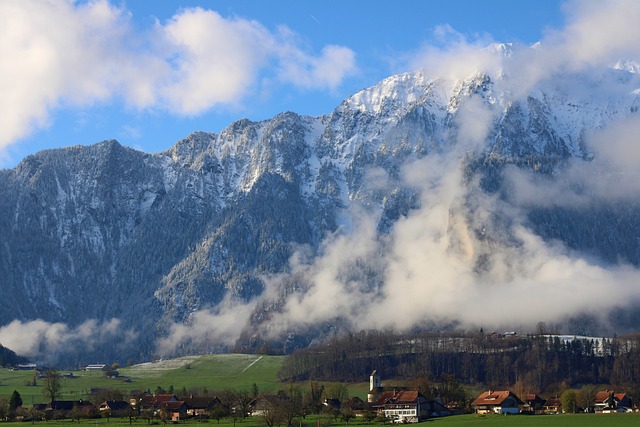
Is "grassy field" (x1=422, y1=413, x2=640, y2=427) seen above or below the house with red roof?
below

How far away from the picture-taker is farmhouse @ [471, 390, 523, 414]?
188 meters

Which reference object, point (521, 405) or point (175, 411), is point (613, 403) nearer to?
point (521, 405)

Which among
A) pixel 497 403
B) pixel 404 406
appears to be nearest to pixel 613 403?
pixel 497 403

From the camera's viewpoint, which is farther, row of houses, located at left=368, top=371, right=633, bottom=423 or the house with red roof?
row of houses, located at left=368, top=371, right=633, bottom=423

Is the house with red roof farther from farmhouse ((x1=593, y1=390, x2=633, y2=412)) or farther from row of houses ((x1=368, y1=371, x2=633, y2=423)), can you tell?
farmhouse ((x1=593, y1=390, x2=633, y2=412))

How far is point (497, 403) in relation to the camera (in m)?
189

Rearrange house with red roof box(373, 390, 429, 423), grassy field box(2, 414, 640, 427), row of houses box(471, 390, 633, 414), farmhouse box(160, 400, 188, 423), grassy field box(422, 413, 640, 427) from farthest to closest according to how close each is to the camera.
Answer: row of houses box(471, 390, 633, 414) < farmhouse box(160, 400, 188, 423) < house with red roof box(373, 390, 429, 423) < grassy field box(2, 414, 640, 427) < grassy field box(422, 413, 640, 427)

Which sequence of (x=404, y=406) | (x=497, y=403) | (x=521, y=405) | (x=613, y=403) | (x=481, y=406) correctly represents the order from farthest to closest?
(x=521, y=405)
(x=613, y=403)
(x=481, y=406)
(x=497, y=403)
(x=404, y=406)

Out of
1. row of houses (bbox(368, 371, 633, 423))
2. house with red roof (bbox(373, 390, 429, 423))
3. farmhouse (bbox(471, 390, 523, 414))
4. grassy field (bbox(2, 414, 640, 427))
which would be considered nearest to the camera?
grassy field (bbox(2, 414, 640, 427))

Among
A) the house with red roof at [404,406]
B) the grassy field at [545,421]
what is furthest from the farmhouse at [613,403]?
the grassy field at [545,421]

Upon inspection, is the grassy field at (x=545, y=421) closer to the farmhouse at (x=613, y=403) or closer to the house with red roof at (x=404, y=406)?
the house with red roof at (x=404, y=406)

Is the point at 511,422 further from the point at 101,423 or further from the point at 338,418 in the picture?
the point at 101,423

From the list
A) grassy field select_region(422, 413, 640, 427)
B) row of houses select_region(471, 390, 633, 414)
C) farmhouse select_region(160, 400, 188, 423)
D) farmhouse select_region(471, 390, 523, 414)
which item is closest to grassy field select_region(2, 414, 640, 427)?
grassy field select_region(422, 413, 640, 427)

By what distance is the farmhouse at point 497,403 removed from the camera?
18838cm
